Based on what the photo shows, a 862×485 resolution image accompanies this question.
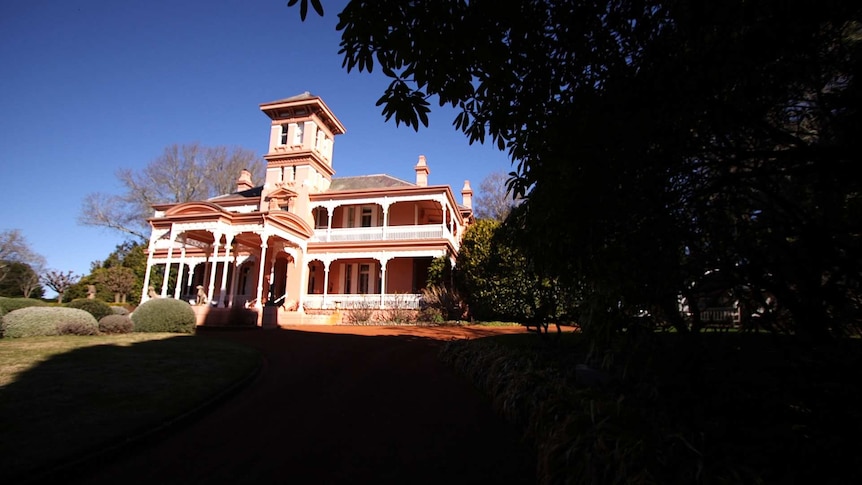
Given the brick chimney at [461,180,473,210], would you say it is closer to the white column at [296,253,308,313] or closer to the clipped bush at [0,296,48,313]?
the white column at [296,253,308,313]

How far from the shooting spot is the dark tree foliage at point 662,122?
2592 mm

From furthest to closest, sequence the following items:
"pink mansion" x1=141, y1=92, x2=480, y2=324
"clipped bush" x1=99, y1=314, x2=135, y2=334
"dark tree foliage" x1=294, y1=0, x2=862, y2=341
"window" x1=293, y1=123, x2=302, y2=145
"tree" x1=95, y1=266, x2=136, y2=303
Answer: "tree" x1=95, y1=266, x2=136, y2=303, "window" x1=293, y1=123, x2=302, y2=145, "pink mansion" x1=141, y1=92, x2=480, y2=324, "clipped bush" x1=99, y1=314, x2=135, y2=334, "dark tree foliage" x1=294, y1=0, x2=862, y2=341

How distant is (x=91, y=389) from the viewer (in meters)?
5.70

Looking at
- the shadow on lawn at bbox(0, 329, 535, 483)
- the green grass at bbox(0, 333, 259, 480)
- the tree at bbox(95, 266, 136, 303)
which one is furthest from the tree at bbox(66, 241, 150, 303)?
the shadow on lawn at bbox(0, 329, 535, 483)

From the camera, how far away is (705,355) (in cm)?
326

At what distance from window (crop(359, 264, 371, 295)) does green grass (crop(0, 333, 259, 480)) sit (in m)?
14.5

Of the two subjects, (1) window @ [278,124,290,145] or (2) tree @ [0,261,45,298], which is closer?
(1) window @ [278,124,290,145]

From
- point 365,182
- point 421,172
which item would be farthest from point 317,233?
point 421,172

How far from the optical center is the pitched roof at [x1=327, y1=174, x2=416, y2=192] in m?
25.5

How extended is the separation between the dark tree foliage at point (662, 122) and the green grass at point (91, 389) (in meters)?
4.32

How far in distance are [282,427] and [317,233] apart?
19442 mm

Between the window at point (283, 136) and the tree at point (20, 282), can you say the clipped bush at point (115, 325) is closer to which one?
the window at point (283, 136)

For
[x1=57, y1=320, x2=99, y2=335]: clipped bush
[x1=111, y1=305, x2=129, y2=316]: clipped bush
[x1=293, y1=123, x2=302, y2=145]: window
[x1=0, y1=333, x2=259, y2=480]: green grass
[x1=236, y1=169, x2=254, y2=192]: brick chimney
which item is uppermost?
[x1=293, y1=123, x2=302, y2=145]: window

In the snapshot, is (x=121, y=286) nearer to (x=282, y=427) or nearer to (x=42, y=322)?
(x=42, y=322)
